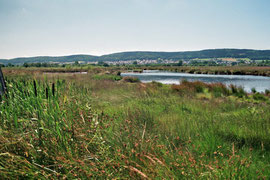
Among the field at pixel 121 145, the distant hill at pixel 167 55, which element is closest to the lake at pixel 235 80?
the field at pixel 121 145

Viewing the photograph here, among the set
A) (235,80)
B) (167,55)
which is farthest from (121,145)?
(167,55)

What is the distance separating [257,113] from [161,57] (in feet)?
602

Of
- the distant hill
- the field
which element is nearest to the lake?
the field

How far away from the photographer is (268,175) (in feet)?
6.35

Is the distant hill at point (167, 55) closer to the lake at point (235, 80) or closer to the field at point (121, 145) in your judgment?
the lake at point (235, 80)

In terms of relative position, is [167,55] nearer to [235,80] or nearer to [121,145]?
[235,80]

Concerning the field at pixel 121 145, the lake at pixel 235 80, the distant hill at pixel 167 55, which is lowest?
the lake at pixel 235 80

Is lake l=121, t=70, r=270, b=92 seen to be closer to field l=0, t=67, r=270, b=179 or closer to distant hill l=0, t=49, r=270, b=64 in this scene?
field l=0, t=67, r=270, b=179

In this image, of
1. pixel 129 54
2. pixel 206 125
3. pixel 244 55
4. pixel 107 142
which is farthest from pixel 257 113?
pixel 129 54

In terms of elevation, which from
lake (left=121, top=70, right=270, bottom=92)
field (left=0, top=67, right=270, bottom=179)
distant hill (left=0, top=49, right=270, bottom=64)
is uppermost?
distant hill (left=0, top=49, right=270, bottom=64)

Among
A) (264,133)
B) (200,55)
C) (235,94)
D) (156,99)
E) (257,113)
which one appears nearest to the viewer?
(264,133)

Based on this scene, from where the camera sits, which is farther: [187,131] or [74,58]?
[74,58]

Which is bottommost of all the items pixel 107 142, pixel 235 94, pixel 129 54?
pixel 235 94

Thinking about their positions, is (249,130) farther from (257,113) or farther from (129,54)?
(129,54)
